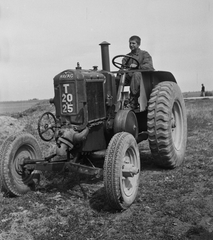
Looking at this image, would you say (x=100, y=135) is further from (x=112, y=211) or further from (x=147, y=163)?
(x=147, y=163)

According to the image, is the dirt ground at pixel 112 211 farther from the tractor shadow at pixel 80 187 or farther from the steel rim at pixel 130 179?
the steel rim at pixel 130 179

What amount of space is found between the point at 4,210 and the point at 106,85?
242cm

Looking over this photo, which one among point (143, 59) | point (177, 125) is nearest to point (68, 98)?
point (143, 59)

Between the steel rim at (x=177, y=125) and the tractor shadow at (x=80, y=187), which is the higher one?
the steel rim at (x=177, y=125)

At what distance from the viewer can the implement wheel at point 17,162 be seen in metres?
4.96

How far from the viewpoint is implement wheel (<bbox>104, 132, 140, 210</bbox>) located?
4.18 m

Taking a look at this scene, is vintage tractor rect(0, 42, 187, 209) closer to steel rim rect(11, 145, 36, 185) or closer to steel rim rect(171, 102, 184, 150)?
steel rim rect(11, 145, 36, 185)

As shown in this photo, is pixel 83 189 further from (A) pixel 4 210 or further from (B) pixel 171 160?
(B) pixel 171 160

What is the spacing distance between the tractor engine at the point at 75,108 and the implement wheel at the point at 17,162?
2.14 ft

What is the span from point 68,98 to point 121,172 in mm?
1374

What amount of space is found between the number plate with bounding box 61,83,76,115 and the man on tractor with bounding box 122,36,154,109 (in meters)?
1.29

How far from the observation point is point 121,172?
431cm

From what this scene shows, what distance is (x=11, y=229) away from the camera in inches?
158

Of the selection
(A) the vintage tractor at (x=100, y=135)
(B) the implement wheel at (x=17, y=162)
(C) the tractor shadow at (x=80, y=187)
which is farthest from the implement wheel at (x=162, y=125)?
(B) the implement wheel at (x=17, y=162)
